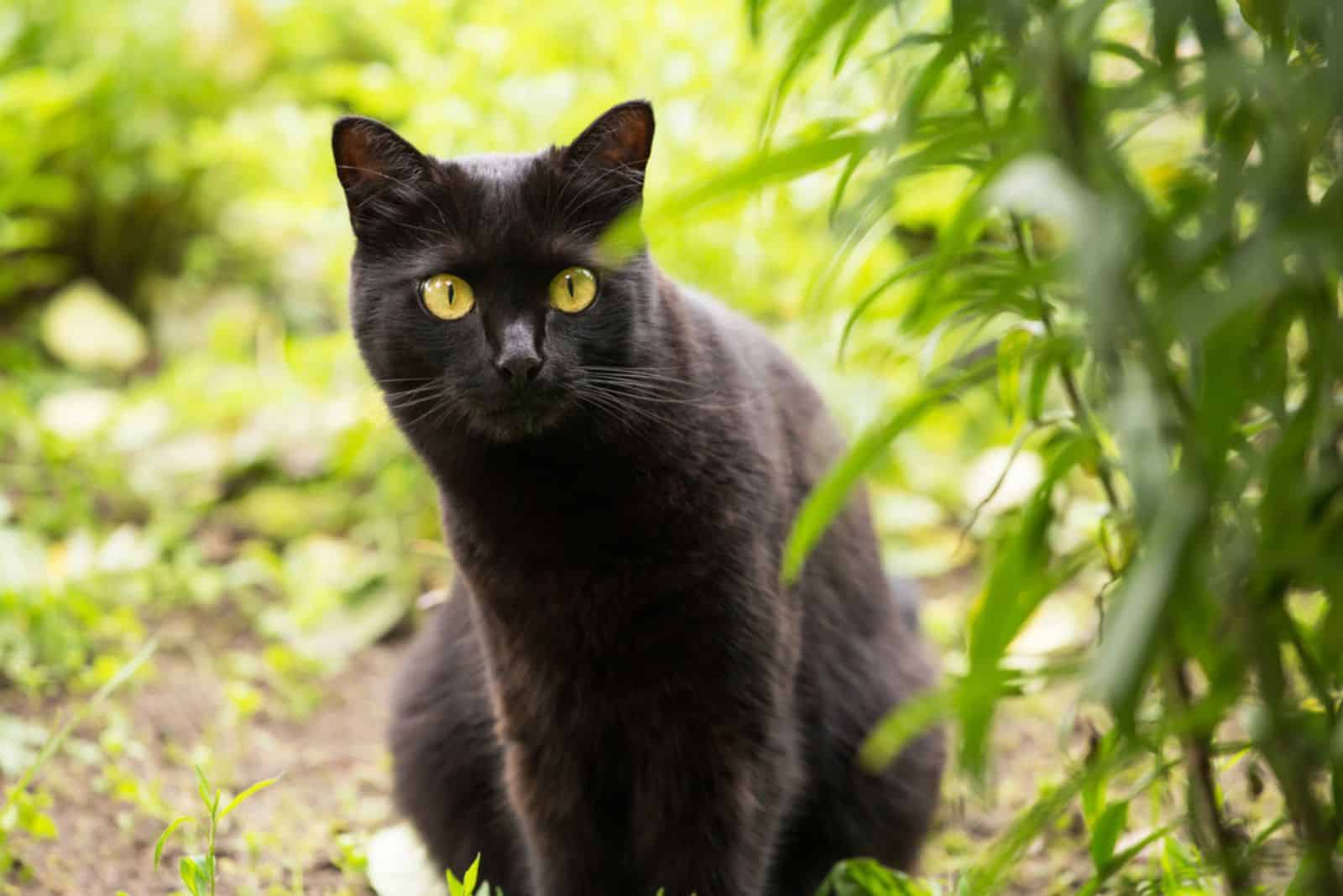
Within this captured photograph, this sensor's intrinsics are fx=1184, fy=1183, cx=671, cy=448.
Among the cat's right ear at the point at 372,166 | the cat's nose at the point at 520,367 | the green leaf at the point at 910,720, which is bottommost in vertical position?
the green leaf at the point at 910,720

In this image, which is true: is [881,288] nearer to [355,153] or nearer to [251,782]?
[355,153]

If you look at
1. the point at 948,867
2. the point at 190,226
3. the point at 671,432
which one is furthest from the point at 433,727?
the point at 190,226

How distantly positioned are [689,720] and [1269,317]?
3.04 feet

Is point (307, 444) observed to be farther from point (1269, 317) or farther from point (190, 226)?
point (1269, 317)

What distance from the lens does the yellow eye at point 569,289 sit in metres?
1.46

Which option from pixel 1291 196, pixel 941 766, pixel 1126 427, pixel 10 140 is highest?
pixel 10 140

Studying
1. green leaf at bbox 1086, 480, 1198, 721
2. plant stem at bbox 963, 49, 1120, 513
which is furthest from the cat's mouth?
green leaf at bbox 1086, 480, 1198, 721

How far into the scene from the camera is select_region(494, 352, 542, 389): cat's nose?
134cm

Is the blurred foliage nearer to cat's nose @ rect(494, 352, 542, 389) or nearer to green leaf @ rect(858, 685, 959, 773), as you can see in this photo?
green leaf @ rect(858, 685, 959, 773)

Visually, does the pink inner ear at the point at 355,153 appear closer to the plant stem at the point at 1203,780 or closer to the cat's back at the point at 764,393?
the cat's back at the point at 764,393

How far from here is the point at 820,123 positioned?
47.3 inches

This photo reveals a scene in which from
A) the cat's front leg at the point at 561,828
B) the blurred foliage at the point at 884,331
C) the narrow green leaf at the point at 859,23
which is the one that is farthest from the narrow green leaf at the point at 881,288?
the cat's front leg at the point at 561,828

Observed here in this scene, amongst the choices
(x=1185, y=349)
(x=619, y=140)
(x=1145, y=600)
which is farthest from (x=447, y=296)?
(x=1145, y=600)

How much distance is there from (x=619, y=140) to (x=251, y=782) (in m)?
1.26
